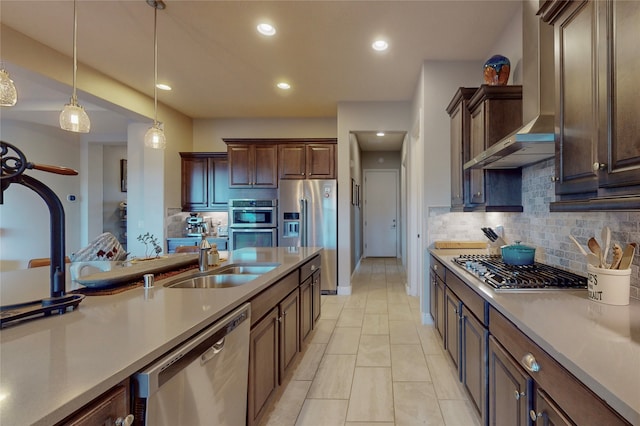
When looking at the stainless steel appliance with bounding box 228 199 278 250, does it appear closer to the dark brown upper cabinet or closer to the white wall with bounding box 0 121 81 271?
the white wall with bounding box 0 121 81 271

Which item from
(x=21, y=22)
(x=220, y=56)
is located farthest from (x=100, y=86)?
(x=220, y=56)

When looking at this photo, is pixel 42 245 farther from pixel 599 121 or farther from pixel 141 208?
pixel 599 121

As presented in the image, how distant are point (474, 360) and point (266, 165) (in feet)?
13.6

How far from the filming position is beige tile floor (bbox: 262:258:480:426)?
6.16ft

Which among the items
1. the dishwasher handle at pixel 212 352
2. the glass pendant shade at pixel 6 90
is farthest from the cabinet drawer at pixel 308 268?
the glass pendant shade at pixel 6 90

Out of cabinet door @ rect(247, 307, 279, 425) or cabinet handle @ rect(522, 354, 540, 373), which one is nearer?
cabinet handle @ rect(522, 354, 540, 373)

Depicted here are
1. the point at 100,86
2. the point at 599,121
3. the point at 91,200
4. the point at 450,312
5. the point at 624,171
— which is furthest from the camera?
the point at 91,200

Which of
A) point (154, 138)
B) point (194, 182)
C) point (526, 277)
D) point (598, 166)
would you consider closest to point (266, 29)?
point (154, 138)

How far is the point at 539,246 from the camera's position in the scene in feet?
7.20

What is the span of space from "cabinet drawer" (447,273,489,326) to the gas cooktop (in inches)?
4.0

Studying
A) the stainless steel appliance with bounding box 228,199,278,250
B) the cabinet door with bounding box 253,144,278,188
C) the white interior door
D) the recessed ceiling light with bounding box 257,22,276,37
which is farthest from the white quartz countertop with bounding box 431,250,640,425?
the white interior door

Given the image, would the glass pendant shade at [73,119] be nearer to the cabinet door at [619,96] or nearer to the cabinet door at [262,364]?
the cabinet door at [262,364]

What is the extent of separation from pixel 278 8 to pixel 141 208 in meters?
3.89

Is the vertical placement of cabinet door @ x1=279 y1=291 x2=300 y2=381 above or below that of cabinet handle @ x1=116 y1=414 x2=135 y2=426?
below
